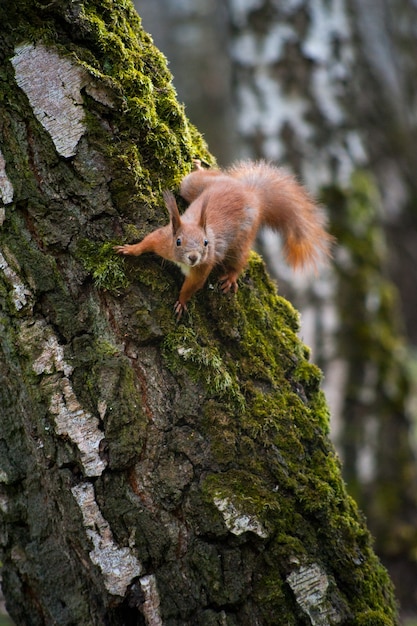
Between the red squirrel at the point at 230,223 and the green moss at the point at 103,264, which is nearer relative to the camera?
the green moss at the point at 103,264

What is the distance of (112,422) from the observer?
228 centimetres

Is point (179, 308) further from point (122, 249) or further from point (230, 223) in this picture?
point (230, 223)

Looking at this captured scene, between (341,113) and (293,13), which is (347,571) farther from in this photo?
(293,13)

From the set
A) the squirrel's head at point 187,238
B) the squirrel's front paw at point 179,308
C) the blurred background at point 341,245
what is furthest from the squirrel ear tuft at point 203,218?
the blurred background at point 341,245

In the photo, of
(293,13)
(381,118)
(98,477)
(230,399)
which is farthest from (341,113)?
(98,477)

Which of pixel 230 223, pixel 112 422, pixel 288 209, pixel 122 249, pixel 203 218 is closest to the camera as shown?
pixel 112 422

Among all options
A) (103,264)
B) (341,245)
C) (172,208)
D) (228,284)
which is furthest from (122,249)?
(341,245)

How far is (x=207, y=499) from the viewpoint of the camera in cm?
229

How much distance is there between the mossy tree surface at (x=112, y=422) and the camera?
7.43 feet

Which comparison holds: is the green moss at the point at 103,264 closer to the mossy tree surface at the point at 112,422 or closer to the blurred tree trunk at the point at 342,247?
the mossy tree surface at the point at 112,422

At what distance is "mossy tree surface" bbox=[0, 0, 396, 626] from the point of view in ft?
7.43

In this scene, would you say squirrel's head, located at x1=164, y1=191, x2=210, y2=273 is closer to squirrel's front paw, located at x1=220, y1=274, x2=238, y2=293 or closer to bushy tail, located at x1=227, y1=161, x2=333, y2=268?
squirrel's front paw, located at x1=220, y1=274, x2=238, y2=293

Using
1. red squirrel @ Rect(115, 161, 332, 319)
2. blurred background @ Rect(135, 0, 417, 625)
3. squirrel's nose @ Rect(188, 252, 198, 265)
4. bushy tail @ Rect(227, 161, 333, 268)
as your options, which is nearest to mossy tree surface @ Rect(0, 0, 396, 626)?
red squirrel @ Rect(115, 161, 332, 319)

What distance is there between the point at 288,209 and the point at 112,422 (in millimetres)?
1720
